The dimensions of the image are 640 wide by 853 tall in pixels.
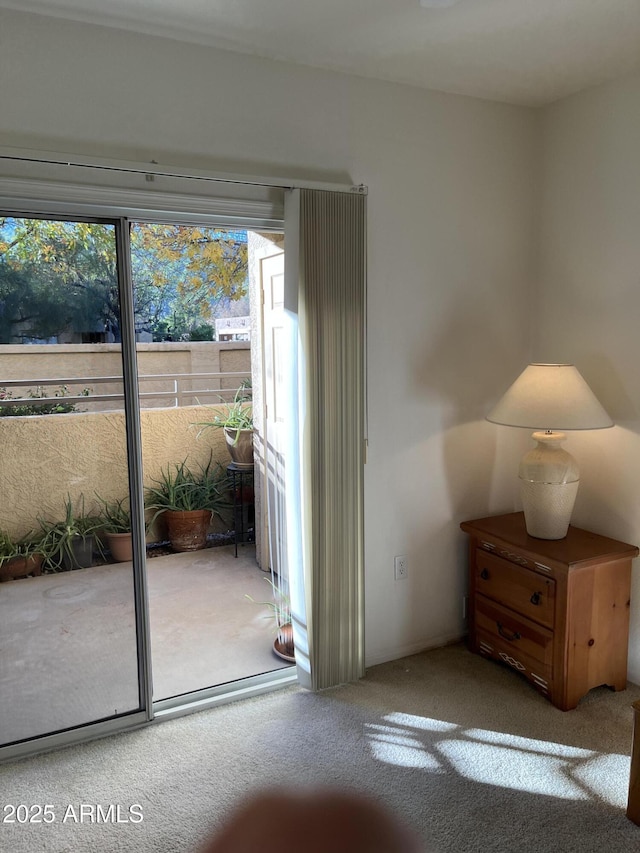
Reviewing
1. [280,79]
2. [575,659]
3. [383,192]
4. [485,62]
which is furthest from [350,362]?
[575,659]

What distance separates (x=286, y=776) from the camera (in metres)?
2.19

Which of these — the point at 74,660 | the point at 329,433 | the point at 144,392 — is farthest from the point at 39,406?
the point at 329,433

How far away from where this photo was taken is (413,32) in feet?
7.36

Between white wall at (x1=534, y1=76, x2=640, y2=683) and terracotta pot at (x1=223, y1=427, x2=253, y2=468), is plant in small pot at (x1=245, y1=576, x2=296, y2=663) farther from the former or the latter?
white wall at (x1=534, y1=76, x2=640, y2=683)

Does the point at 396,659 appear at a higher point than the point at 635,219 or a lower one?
lower

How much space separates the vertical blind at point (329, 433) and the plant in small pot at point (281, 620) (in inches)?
8.8

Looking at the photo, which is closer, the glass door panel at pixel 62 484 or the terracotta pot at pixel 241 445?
the glass door panel at pixel 62 484

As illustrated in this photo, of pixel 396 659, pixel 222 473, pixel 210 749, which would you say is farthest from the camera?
pixel 222 473

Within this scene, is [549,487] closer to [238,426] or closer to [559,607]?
[559,607]

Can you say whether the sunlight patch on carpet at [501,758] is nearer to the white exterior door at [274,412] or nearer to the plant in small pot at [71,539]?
the white exterior door at [274,412]

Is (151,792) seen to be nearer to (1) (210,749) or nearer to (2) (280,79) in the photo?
(1) (210,749)

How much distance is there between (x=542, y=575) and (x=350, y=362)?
113 cm

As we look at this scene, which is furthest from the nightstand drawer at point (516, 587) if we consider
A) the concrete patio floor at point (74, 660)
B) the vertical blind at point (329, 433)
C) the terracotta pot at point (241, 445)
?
the terracotta pot at point (241, 445)

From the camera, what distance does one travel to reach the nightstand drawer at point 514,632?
2.60 metres
